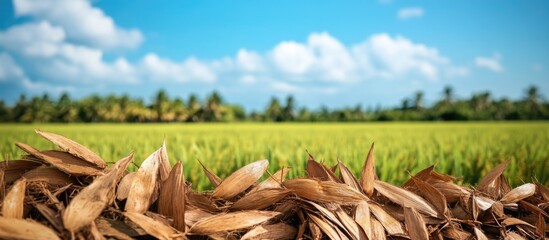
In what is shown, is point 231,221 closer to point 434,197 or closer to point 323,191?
point 323,191

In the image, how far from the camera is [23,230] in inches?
23.1

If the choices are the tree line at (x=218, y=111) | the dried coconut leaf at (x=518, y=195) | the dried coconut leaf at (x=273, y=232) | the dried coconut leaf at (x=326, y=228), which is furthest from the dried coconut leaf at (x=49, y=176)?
the tree line at (x=218, y=111)

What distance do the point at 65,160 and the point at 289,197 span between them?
44 centimetres

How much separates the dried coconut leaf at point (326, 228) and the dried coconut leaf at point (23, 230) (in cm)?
42

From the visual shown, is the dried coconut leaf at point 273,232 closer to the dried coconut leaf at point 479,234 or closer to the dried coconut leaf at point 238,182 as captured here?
the dried coconut leaf at point 238,182

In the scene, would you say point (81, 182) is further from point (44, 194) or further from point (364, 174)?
point (364, 174)

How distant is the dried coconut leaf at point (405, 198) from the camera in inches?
33.2

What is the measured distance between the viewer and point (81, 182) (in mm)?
767

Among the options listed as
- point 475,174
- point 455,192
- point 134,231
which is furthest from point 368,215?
point 475,174

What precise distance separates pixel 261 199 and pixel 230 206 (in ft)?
0.23

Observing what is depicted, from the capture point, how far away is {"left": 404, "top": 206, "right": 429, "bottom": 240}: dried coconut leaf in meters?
0.77

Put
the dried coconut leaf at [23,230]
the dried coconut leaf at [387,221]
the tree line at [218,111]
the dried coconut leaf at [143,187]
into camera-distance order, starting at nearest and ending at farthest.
Result: the dried coconut leaf at [23,230] < the dried coconut leaf at [143,187] < the dried coconut leaf at [387,221] < the tree line at [218,111]

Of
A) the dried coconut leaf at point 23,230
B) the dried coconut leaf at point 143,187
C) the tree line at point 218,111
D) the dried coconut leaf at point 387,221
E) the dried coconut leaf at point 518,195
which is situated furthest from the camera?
the tree line at point 218,111

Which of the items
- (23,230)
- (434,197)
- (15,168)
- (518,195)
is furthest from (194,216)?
(518,195)
